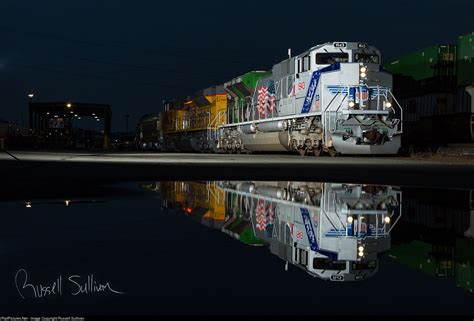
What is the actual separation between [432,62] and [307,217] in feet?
81.5

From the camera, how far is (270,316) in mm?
3238

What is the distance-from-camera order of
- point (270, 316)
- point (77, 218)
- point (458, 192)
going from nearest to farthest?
point (270, 316) < point (77, 218) < point (458, 192)

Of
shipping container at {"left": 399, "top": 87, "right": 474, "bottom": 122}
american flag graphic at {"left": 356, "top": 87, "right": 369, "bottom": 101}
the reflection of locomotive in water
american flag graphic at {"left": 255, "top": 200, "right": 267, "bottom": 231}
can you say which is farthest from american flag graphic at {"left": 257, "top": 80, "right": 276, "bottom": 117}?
american flag graphic at {"left": 255, "top": 200, "right": 267, "bottom": 231}

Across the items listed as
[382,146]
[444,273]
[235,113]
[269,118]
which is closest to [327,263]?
[444,273]

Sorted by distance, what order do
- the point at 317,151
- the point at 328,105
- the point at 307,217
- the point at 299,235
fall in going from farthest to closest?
the point at 317,151
the point at 328,105
the point at 307,217
the point at 299,235

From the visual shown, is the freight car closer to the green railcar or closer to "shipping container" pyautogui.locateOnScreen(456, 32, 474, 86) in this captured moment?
"shipping container" pyautogui.locateOnScreen(456, 32, 474, 86)

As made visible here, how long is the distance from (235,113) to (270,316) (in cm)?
3409

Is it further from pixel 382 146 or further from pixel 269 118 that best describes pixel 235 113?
pixel 382 146

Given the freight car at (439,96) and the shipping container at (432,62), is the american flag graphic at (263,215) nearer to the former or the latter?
the freight car at (439,96)

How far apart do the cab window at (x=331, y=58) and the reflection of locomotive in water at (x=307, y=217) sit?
541 inches

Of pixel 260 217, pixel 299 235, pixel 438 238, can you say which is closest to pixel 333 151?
pixel 260 217

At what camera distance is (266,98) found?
31.6 meters
